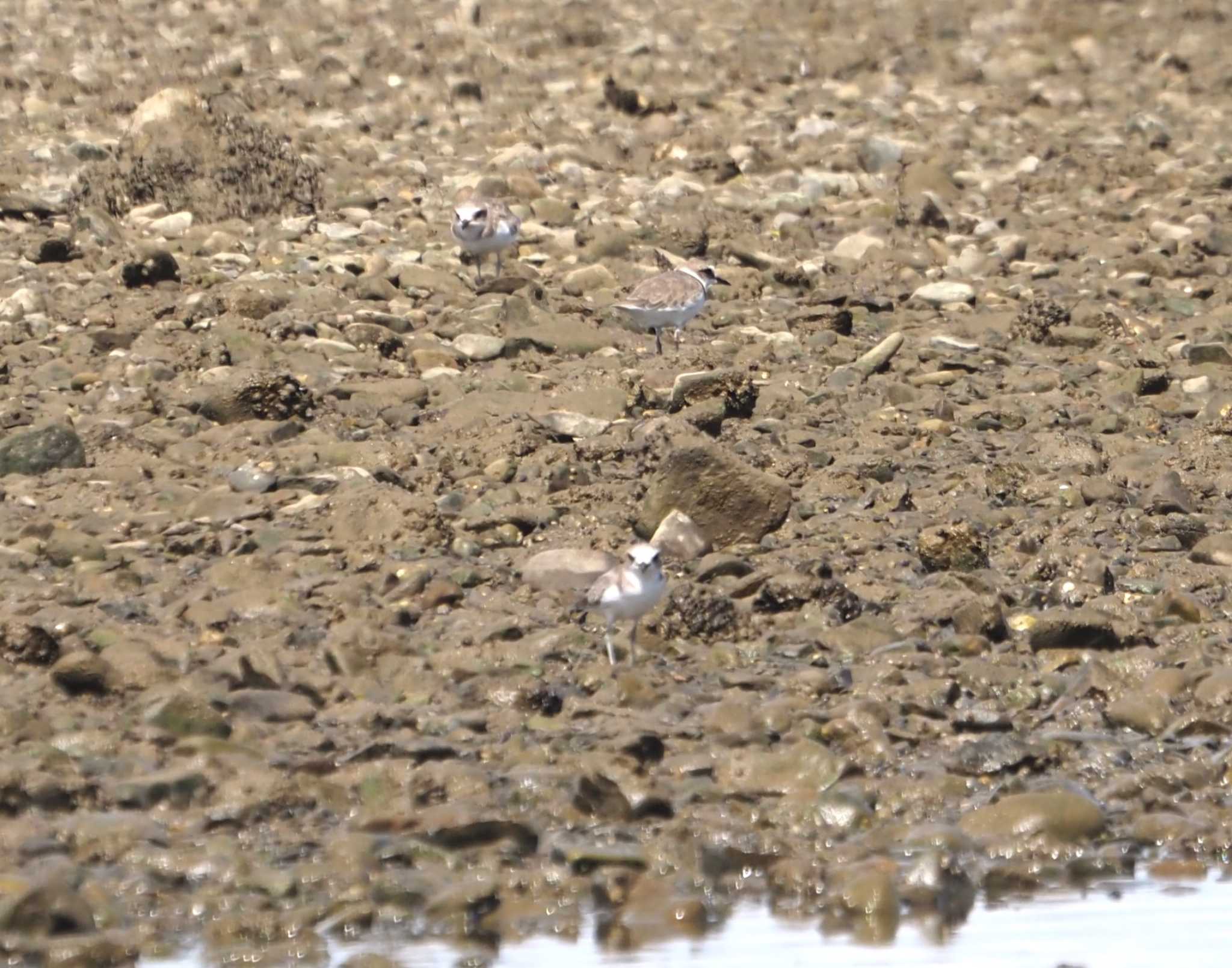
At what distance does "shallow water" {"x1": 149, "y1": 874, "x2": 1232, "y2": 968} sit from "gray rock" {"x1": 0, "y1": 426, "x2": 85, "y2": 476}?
15.4 ft

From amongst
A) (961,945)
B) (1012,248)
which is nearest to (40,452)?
(961,945)

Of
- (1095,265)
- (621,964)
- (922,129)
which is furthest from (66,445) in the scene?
(922,129)

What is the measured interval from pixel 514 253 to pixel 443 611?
5.94 m

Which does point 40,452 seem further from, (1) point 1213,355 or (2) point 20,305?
(1) point 1213,355

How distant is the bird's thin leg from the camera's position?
8.70 m

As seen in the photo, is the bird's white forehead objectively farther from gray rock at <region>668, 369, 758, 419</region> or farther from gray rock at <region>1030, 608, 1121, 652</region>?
gray rock at <region>668, 369, 758, 419</region>

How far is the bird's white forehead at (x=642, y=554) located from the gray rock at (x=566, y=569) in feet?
2.21

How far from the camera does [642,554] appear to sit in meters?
8.63

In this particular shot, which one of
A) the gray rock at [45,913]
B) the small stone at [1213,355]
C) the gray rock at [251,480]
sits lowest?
the small stone at [1213,355]

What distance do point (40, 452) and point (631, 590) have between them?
3571 millimetres

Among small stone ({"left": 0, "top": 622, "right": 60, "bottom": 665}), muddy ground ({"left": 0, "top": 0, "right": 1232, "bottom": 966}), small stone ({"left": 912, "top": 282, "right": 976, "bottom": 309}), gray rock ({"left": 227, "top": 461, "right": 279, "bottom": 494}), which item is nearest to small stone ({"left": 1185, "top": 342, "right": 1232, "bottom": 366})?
muddy ground ({"left": 0, "top": 0, "right": 1232, "bottom": 966})

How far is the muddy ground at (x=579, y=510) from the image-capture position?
7.21 metres

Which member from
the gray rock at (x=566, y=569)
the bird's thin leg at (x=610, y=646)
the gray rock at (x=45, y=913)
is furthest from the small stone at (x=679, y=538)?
the gray rock at (x=45, y=913)

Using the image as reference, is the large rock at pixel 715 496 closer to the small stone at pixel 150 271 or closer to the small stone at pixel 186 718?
the small stone at pixel 186 718
